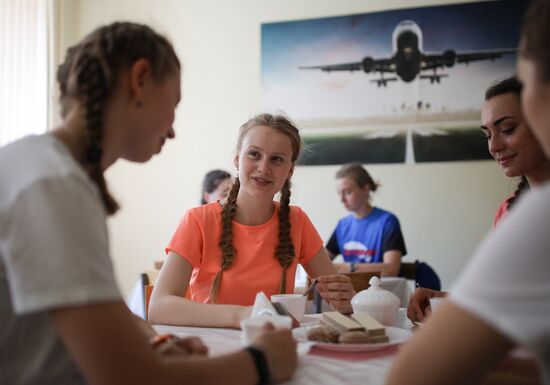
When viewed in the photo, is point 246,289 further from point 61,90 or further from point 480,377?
point 480,377

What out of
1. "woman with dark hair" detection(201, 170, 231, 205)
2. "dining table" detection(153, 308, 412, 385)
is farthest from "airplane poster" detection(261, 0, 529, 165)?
"dining table" detection(153, 308, 412, 385)

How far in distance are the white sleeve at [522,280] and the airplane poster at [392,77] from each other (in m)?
3.66

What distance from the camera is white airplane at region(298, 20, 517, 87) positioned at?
13.6ft

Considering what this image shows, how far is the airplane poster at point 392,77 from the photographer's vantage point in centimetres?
412

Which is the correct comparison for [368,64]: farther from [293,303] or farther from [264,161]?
[293,303]

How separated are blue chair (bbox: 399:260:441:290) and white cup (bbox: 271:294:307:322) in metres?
1.43

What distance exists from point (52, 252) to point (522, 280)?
576mm

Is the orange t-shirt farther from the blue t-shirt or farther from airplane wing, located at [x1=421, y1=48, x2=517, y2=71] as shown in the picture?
airplane wing, located at [x1=421, y1=48, x2=517, y2=71]

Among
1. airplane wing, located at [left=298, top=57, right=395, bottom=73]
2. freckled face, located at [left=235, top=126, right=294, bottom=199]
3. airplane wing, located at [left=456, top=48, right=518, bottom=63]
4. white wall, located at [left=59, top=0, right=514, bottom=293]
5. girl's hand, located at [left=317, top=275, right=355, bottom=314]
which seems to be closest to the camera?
girl's hand, located at [left=317, top=275, right=355, bottom=314]

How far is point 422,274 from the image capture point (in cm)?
321

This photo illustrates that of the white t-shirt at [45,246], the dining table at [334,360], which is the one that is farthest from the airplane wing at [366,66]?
the white t-shirt at [45,246]

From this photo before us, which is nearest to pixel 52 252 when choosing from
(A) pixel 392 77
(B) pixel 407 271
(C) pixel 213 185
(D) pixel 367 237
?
(B) pixel 407 271

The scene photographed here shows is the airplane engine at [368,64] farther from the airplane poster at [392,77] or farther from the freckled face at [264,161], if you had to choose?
the freckled face at [264,161]

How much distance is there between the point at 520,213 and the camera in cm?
66
